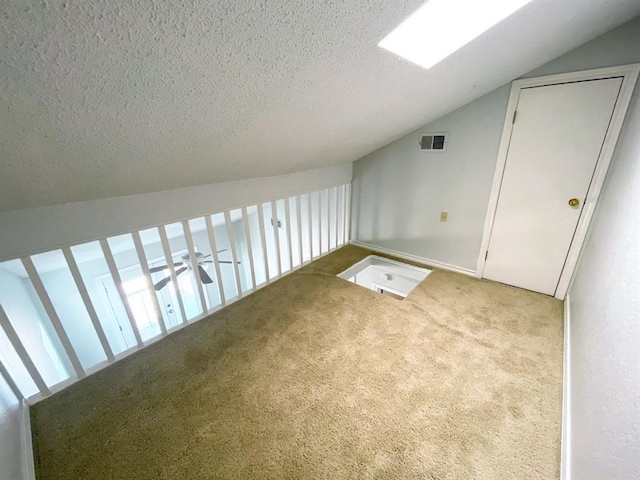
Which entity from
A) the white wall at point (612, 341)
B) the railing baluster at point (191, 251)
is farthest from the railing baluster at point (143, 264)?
the white wall at point (612, 341)

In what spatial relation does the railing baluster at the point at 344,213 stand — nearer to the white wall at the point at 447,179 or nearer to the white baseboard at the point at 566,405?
the white wall at the point at 447,179

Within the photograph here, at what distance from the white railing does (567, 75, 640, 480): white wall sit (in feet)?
7.07

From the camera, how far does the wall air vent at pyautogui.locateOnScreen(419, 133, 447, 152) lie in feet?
8.33

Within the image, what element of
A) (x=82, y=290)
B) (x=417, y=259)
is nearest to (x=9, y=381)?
(x=82, y=290)

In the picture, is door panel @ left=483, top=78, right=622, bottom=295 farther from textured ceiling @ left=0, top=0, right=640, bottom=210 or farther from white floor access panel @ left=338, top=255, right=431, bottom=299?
white floor access panel @ left=338, top=255, right=431, bottom=299

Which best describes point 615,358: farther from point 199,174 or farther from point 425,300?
point 199,174

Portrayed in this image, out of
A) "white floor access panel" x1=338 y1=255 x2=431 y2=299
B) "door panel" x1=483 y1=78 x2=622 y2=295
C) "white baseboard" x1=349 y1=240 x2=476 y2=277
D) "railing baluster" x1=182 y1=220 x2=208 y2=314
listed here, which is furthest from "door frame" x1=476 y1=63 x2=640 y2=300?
"railing baluster" x1=182 y1=220 x2=208 y2=314

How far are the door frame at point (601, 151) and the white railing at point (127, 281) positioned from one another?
5.45 ft

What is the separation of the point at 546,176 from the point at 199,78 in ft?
8.50

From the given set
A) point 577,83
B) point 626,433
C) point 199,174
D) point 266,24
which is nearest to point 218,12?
point 266,24

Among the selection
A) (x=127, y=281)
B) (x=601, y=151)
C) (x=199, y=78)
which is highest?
(x=199, y=78)

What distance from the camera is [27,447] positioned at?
48.1 inches

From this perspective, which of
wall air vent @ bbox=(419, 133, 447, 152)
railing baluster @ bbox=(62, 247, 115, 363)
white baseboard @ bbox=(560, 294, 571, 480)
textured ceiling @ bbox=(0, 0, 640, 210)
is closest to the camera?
textured ceiling @ bbox=(0, 0, 640, 210)

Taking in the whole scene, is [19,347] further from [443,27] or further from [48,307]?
[443,27]
